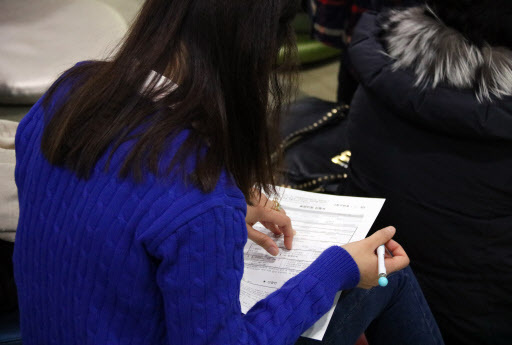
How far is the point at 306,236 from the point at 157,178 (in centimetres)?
45

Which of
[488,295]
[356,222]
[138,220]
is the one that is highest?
[138,220]

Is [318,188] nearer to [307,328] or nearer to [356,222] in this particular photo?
[356,222]

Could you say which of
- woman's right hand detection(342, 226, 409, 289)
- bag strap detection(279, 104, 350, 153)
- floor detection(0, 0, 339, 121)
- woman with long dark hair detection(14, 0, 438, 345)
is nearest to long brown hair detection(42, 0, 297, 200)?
woman with long dark hair detection(14, 0, 438, 345)

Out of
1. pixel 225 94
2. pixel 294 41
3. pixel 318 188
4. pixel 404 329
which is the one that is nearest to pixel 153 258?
pixel 225 94

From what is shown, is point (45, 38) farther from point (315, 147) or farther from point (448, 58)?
point (448, 58)

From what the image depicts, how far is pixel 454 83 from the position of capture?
99 cm

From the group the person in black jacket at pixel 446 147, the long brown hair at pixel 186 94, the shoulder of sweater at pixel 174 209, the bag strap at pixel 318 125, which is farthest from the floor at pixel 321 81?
the shoulder of sweater at pixel 174 209

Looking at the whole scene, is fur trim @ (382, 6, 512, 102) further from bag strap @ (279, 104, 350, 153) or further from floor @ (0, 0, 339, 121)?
floor @ (0, 0, 339, 121)

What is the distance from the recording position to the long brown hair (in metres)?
0.62

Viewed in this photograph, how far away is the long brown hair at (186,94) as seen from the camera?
62 centimetres

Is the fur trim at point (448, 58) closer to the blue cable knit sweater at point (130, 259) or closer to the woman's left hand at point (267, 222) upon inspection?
the woman's left hand at point (267, 222)

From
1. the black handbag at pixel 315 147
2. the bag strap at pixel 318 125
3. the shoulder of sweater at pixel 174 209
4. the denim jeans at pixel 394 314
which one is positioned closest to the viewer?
the shoulder of sweater at pixel 174 209

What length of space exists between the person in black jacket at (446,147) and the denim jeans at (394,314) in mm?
156

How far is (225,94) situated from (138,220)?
181mm
